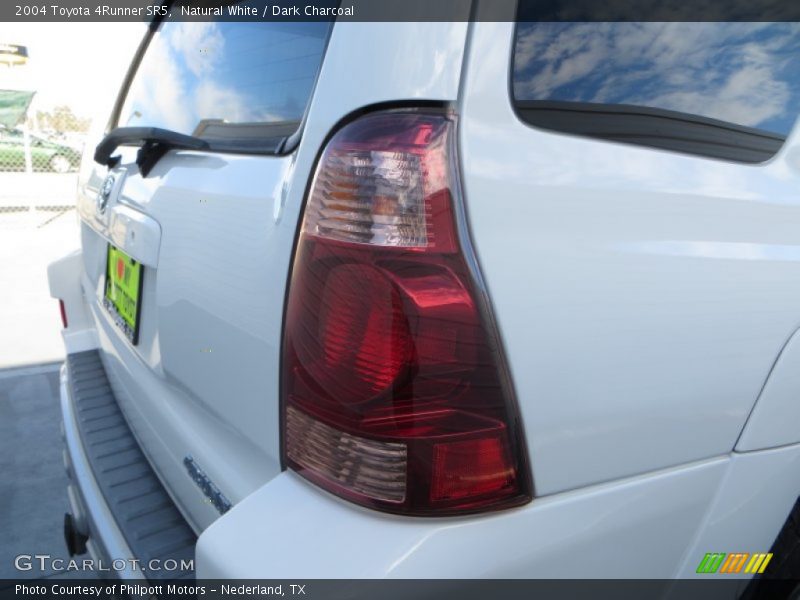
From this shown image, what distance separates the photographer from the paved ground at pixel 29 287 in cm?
470

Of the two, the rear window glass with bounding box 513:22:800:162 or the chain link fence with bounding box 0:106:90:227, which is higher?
the rear window glass with bounding box 513:22:800:162

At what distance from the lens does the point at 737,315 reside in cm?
111

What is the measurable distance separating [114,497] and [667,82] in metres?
1.55

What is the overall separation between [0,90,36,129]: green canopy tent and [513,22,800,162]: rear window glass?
10.5 m

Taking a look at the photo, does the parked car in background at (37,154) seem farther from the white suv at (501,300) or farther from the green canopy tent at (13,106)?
the white suv at (501,300)

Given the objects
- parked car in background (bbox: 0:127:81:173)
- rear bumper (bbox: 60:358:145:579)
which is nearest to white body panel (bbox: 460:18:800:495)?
rear bumper (bbox: 60:358:145:579)

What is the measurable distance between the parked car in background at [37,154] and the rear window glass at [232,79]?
34.7ft

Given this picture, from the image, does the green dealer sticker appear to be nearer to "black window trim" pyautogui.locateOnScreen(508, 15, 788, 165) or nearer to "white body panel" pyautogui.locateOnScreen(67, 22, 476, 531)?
"white body panel" pyautogui.locateOnScreen(67, 22, 476, 531)

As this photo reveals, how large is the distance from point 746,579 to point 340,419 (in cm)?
100

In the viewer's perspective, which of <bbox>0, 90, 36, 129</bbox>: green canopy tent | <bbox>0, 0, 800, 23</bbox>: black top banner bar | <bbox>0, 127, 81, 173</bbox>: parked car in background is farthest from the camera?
<bbox>0, 127, 81, 173</bbox>: parked car in background

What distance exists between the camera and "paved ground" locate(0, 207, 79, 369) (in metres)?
4.70

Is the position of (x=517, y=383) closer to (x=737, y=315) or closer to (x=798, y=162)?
(x=737, y=315)

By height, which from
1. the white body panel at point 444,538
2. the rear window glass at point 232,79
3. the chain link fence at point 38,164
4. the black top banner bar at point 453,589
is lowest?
the chain link fence at point 38,164

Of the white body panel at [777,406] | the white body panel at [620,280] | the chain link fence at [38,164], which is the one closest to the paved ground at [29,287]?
the chain link fence at [38,164]
